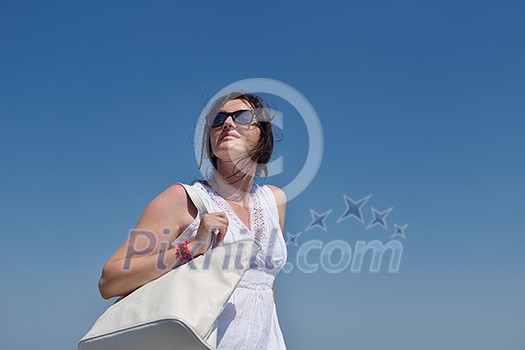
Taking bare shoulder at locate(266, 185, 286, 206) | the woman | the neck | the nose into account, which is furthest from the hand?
bare shoulder at locate(266, 185, 286, 206)

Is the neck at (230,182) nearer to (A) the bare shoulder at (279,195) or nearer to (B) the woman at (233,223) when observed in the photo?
(B) the woman at (233,223)

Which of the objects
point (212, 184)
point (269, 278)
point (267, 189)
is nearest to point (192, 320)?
point (269, 278)

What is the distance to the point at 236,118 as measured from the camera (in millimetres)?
4137

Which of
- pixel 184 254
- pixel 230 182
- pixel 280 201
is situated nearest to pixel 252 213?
pixel 230 182

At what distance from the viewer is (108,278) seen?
132 inches

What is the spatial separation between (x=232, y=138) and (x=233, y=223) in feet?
1.95

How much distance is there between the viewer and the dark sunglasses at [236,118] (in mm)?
4121

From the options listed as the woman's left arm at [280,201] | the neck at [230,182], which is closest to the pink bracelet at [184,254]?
the neck at [230,182]

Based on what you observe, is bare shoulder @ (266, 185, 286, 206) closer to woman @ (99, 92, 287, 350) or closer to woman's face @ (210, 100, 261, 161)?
woman @ (99, 92, 287, 350)

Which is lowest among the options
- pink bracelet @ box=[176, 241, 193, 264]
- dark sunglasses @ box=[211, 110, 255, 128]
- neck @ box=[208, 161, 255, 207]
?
pink bracelet @ box=[176, 241, 193, 264]

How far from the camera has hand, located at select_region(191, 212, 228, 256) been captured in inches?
132

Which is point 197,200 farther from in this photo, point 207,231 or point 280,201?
point 280,201

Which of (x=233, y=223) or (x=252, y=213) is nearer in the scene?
(x=233, y=223)

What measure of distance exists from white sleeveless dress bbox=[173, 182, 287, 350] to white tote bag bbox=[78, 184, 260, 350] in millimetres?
372
